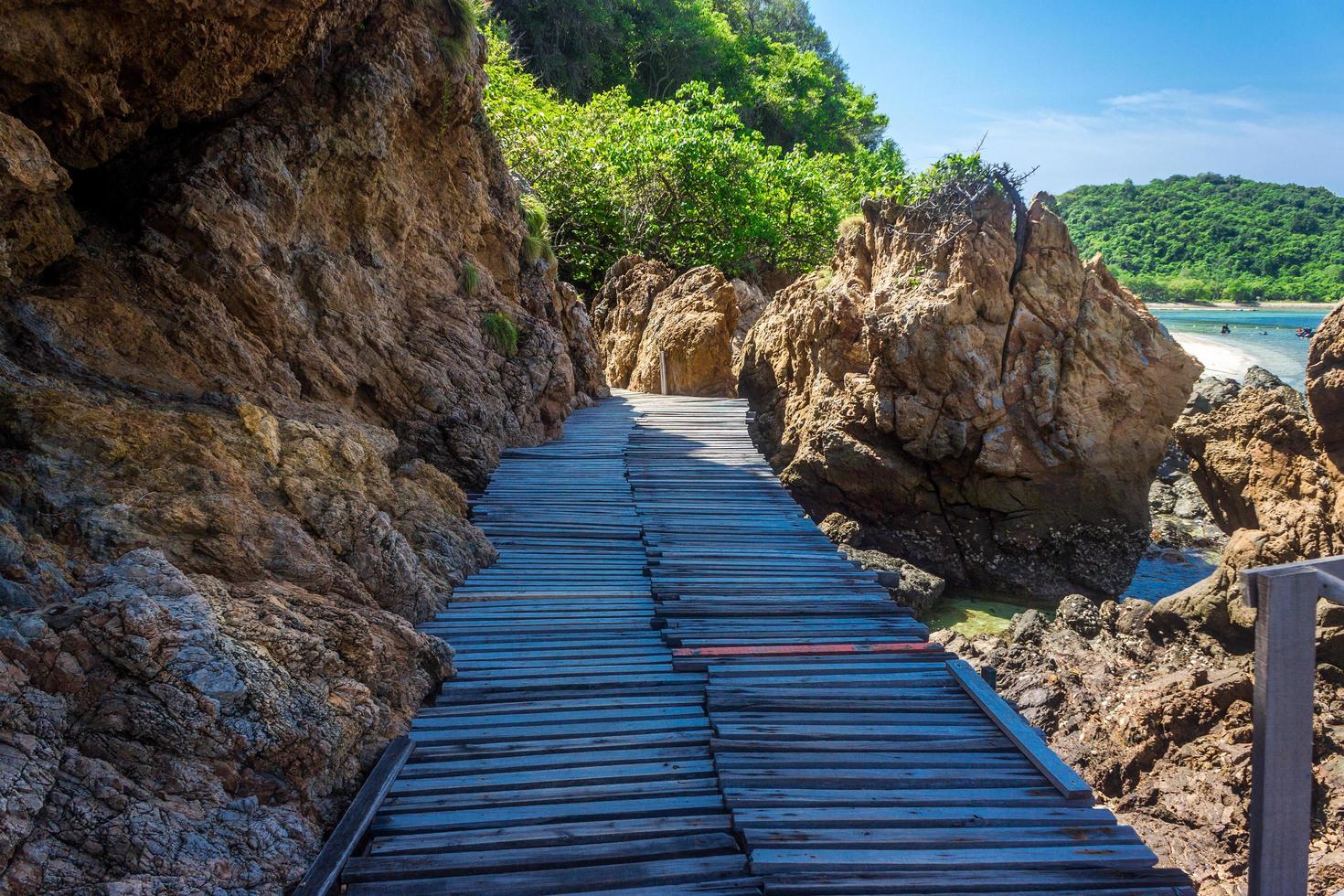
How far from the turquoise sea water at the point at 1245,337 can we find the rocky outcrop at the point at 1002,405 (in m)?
22.4

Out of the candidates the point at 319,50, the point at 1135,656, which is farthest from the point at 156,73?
the point at 1135,656

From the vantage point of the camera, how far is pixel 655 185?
21.0 meters

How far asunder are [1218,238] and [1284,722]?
85.0 metres

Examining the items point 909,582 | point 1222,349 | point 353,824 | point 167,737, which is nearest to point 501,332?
point 909,582

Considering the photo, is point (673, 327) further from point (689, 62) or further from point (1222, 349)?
point (1222, 349)

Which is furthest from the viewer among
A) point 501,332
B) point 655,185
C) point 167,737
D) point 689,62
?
point 689,62

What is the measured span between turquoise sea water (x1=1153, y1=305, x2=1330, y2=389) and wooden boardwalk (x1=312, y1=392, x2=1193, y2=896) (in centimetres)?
3266

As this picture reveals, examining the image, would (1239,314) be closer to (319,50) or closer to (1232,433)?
(1232,433)

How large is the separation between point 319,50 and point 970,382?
10.0 meters

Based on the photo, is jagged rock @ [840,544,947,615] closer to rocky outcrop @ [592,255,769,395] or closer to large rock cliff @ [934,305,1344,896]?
large rock cliff @ [934,305,1344,896]

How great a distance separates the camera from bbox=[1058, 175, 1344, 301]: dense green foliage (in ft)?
221

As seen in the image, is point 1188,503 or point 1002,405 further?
point 1188,503

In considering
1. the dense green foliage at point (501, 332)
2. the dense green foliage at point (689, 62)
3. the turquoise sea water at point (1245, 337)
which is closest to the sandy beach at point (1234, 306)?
the turquoise sea water at point (1245, 337)

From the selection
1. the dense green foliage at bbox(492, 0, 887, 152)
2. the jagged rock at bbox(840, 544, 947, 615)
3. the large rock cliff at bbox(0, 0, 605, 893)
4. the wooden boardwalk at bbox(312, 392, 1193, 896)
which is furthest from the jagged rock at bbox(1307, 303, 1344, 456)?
the dense green foliage at bbox(492, 0, 887, 152)
